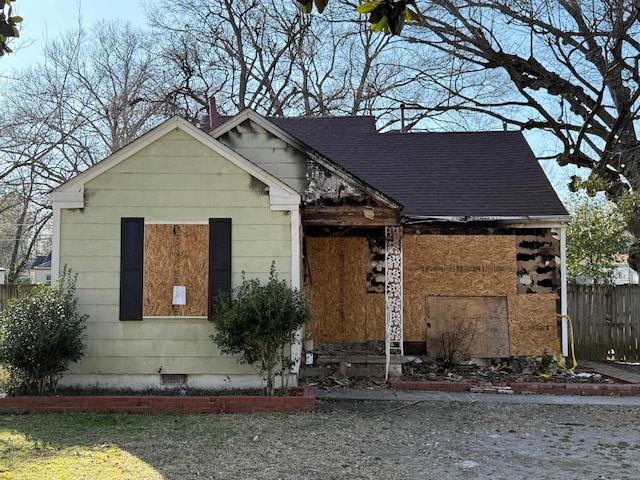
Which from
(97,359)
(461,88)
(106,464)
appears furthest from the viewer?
(461,88)

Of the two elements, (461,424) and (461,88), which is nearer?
(461,424)

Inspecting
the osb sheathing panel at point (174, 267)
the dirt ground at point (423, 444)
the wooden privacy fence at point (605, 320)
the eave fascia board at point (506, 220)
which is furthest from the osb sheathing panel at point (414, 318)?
the osb sheathing panel at point (174, 267)

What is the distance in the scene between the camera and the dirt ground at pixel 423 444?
17.1 feet

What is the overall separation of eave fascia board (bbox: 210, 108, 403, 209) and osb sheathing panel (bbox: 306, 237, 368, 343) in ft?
6.42

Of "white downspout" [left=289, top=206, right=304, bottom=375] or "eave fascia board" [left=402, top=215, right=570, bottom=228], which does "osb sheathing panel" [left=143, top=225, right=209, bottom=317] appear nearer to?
"white downspout" [left=289, top=206, right=304, bottom=375]

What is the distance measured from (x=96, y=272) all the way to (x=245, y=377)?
2636 millimetres

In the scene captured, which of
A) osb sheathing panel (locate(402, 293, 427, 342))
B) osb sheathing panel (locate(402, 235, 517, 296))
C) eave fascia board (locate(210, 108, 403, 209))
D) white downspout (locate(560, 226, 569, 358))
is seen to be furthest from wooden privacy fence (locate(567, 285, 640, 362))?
eave fascia board (locate(210, 108, 403, 209))

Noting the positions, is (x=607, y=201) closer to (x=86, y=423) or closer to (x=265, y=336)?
(x=265, y=336)

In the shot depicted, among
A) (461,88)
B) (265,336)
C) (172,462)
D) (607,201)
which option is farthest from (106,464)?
(461,88)

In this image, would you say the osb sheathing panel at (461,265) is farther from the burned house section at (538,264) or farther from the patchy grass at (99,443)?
the patchy grass at (99,443)

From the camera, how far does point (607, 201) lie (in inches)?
664

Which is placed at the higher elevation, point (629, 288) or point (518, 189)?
point (518, 189)

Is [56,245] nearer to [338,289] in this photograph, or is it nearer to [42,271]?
[338,289]

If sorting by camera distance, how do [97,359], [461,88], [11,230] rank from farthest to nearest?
[11,230] < [461,88] < [97,359]
